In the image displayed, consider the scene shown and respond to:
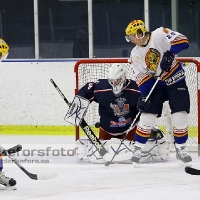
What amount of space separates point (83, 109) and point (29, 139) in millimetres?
1436

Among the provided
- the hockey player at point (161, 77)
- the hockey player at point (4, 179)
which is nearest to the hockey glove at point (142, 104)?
the hockey player at point (161, 77)

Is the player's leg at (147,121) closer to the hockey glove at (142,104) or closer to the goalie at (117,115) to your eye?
the hockey glove at (142,104)

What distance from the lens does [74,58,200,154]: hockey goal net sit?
6.02m

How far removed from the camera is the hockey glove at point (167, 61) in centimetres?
514

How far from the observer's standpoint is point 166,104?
5.93 meters

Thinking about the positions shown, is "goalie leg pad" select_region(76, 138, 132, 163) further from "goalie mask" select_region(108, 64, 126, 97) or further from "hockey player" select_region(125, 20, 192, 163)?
"goalie mask" select_region(108, 64, 126, 97)

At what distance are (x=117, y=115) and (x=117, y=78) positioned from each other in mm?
304

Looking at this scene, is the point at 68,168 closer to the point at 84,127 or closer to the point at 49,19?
the point at 84,127

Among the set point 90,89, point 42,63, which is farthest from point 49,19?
point 90,89

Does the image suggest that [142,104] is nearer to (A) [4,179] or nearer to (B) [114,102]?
(B) [114,102]

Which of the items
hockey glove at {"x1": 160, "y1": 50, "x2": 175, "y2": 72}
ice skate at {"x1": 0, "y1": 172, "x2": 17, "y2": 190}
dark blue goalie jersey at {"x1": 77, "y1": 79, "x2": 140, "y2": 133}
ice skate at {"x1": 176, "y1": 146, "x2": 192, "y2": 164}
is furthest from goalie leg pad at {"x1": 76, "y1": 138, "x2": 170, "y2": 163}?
ice skate at {"x1": 0, "y1": 172, "x2": 17, "y2": 190}

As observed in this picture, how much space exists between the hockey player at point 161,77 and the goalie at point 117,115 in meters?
0.21

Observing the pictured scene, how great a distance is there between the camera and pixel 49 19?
7.65 m

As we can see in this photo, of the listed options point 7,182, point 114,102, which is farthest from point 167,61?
point 7,182
